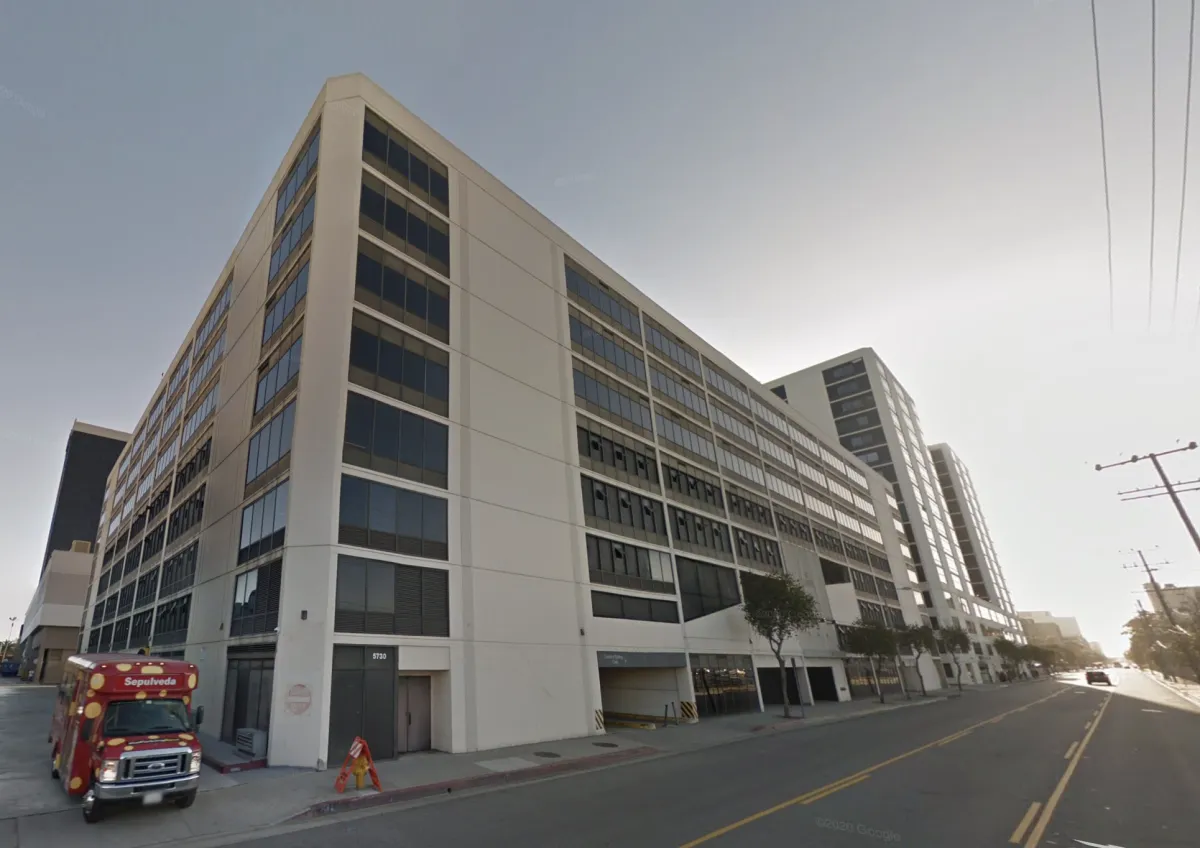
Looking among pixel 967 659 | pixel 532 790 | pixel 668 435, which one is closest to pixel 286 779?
pixel 532 790

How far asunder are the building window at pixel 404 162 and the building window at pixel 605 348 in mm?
10139

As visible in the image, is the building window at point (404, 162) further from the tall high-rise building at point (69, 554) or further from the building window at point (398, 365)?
the tall high-rise building at point (69, 554)

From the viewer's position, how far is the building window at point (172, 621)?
30.6 metres

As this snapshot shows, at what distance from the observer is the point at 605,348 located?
37000mm

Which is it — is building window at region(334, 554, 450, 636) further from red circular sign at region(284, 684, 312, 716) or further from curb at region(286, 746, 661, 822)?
curb at region(286, 746, 661, 822)

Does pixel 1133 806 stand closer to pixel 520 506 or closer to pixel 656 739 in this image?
pixel 656 739

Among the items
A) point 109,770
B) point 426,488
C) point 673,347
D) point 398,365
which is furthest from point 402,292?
point 673,347

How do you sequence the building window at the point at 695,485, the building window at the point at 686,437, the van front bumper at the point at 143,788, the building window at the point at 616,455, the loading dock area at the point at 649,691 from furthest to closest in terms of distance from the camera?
1. the building window at the point at 686,437
2. the building window at the point at 695,485
3. the building window at the point at 616,455
4. the loading dock area at the point at 649,691
5. the van front bumper at the point at 143,788

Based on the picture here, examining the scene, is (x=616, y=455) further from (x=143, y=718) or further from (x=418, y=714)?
(x=143, y=718)

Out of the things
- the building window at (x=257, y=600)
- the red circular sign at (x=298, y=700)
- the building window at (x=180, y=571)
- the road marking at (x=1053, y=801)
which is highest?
the building window at (x=180, y=571)

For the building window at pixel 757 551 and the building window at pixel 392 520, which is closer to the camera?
the building window at pixel 392 520

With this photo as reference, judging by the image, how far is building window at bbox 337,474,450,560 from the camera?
20.6 metres

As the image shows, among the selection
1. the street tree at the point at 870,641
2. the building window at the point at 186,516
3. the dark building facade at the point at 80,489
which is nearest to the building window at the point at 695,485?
the street tree at the point at 870,641

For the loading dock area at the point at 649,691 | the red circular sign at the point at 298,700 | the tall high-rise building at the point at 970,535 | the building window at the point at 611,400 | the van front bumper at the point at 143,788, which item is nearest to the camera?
the van front bumper at the point at 143,788
